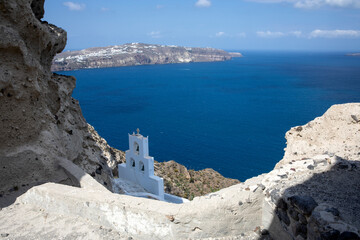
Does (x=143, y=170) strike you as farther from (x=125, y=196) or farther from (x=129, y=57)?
(x=129, y=57)

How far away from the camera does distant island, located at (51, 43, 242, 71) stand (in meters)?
124

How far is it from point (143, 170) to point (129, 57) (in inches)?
5406

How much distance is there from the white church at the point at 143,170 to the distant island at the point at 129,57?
10017cm

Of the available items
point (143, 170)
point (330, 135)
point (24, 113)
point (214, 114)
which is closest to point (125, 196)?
point (24, 113)

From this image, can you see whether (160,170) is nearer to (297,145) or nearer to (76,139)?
(76,139)

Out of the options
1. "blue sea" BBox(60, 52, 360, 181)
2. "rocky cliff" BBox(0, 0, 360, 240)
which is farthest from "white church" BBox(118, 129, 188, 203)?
"blue sea" BBox(60, 52, 360, 181)

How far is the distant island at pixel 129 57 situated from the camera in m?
124

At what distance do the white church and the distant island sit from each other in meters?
100

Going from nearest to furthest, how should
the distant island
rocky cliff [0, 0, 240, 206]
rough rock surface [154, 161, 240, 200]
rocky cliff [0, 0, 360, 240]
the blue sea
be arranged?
rocky cliff [0, 0, 360, 240]
rocky cliff [0, 0, 240, 206]
rough rock surface [154, 161, 240, 200]
the blue sea
the distant island

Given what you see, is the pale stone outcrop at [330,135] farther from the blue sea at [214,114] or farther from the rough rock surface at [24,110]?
the blue sea at [214,114]

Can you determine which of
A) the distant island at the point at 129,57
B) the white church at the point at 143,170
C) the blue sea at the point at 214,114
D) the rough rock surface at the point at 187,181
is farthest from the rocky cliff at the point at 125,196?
the distant island at the point at 129,57

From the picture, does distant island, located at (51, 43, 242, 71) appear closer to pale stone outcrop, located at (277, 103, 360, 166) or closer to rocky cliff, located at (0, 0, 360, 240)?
rocky cliff, located at (0, 0, 360, 240)

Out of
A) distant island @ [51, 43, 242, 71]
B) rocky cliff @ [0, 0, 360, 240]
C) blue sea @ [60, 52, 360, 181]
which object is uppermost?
distant island @ [51, 43, 242, 71]

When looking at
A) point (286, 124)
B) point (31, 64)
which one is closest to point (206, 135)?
point (286, 124)
